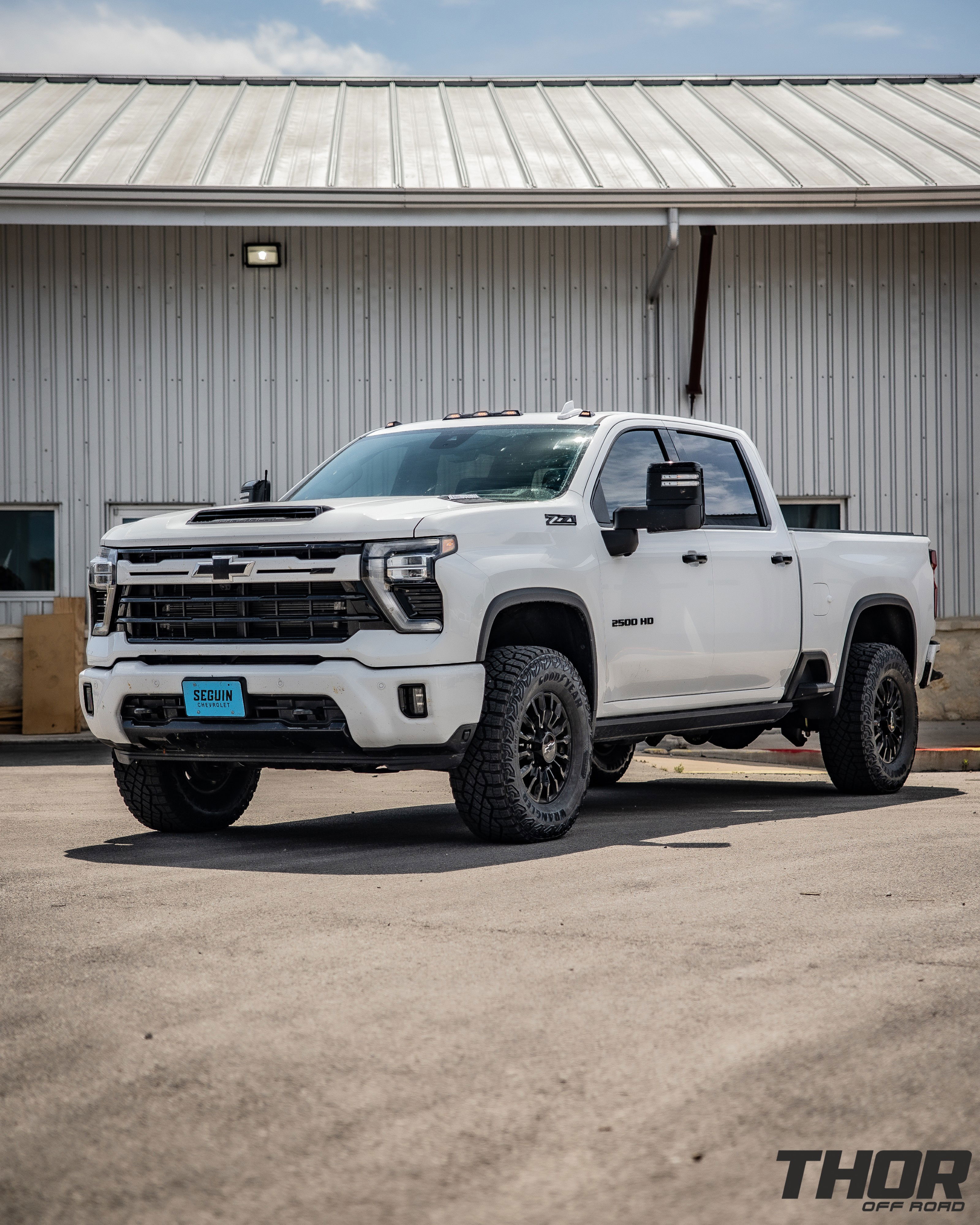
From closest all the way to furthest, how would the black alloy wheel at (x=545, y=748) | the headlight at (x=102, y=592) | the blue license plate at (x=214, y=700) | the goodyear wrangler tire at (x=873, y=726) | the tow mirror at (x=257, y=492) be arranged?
the blue license plate at (x=214, y=700) → the black alloy wheel at (x=545, y=748) → the headlight at (x=102, y=592) → the tow mirror at (x=257, y=492) → the goodyear wrangler tire at (x=873, y=726)

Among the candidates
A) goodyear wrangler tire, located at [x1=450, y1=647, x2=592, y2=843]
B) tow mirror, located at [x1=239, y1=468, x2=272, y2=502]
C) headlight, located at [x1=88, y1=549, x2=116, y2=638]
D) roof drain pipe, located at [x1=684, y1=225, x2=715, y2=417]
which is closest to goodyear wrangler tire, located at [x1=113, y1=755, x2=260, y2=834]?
headlight, located at [x1=88, y1=549, x2=116, y2=638]

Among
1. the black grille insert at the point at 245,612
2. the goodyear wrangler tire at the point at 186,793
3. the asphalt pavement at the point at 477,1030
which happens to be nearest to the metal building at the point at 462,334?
the goodyear wrangler tire at the point at 186,793

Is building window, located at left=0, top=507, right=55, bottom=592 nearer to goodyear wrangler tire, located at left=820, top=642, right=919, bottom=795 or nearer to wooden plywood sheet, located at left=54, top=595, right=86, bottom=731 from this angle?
wooden plywood sheet, located at left=54, top=595, right=86, bottom=731

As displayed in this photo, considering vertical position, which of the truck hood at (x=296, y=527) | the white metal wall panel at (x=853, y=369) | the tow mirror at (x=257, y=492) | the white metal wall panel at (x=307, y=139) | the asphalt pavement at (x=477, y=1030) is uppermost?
the white metal wall panel at (x=307, y=139)

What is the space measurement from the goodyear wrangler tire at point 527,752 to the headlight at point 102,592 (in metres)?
1.86

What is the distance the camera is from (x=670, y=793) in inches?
387

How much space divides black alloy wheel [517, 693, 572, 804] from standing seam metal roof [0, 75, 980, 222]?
8869 mm

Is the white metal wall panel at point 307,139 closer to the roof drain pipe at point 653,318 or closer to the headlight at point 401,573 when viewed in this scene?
the roof drain pipe at point 653,318

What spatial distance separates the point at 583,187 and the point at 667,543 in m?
7.99

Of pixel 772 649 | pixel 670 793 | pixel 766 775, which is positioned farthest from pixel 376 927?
pixel 766 775

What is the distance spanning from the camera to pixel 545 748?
666 cm

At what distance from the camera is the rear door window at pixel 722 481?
8.14 meters

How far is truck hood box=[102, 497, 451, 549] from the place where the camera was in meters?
6.25

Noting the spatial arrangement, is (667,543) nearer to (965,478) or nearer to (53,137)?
(965,478)
